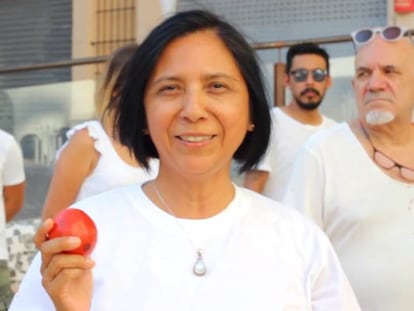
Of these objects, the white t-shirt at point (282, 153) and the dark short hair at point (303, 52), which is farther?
the dark short hair at point (303, 52)

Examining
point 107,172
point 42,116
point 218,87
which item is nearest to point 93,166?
point 107,172

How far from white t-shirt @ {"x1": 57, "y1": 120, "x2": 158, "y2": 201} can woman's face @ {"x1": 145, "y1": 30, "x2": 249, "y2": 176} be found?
1620 millimetres

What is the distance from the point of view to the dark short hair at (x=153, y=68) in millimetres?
2555

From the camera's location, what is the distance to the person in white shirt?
4.91m

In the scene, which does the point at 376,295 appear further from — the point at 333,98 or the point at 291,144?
the point at 333,98

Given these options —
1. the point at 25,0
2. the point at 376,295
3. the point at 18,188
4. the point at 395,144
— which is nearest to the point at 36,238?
the point at 376,295

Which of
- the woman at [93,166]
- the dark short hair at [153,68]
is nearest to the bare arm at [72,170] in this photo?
the woman at [93,166]

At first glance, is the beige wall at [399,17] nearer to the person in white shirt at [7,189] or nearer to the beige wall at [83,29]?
the beige wall at [83,29]

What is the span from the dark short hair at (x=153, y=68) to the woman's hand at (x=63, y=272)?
0.56 meters

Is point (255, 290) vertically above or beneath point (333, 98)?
above

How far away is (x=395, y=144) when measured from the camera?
147 inches

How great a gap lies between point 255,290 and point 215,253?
0.15 m

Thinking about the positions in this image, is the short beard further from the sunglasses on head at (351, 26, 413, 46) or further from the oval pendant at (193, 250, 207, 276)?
the oval pendant at (193, 250, 207, 276)

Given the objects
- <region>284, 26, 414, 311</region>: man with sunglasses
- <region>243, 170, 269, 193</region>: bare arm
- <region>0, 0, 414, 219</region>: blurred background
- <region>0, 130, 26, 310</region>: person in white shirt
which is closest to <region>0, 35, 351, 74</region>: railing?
<region>0, 0, 414, 219</region>: blurred background
